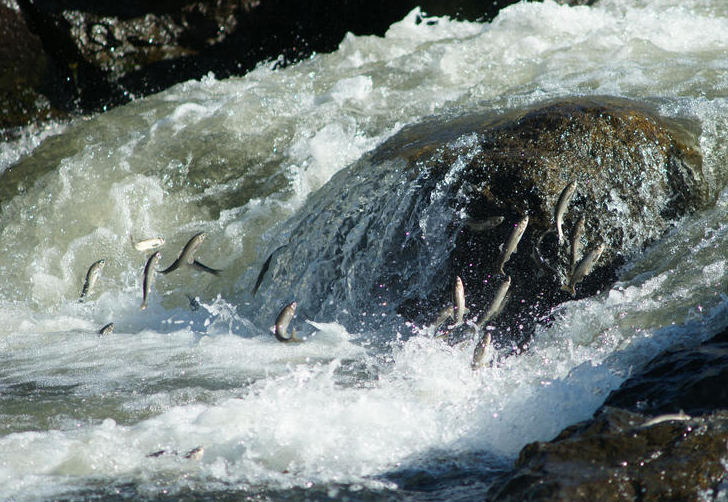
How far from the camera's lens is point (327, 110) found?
8.67 metres

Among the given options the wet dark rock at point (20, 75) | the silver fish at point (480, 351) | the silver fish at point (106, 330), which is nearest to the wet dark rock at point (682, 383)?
the silver fish at point (480, 351)

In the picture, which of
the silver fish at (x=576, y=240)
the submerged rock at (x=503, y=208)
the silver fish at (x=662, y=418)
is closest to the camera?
the silver fish at (x=662, y=418)

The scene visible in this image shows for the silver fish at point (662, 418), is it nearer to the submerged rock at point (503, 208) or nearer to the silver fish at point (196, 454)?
the submerged rock at point (503, 208)

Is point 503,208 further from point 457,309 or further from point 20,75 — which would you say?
point 20,75

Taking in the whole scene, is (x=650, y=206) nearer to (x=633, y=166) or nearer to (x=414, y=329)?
(x=633, y=166)

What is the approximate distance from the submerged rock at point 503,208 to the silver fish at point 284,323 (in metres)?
0.44

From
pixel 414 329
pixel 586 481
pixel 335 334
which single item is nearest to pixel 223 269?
pixel 335 334

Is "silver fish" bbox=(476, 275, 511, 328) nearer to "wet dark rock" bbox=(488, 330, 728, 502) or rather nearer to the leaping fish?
the leaping fish

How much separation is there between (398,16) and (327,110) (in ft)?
12.7

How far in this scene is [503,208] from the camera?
16.4 feet

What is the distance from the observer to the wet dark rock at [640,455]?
279cm

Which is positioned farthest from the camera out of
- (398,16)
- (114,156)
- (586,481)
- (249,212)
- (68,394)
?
(398,16)

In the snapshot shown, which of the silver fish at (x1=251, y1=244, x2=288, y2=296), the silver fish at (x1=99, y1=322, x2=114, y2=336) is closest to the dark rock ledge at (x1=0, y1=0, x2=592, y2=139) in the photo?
the silver fish at (x1=99, y1=322, x2=114, y2=336)

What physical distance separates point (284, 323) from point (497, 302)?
146 centimetres
